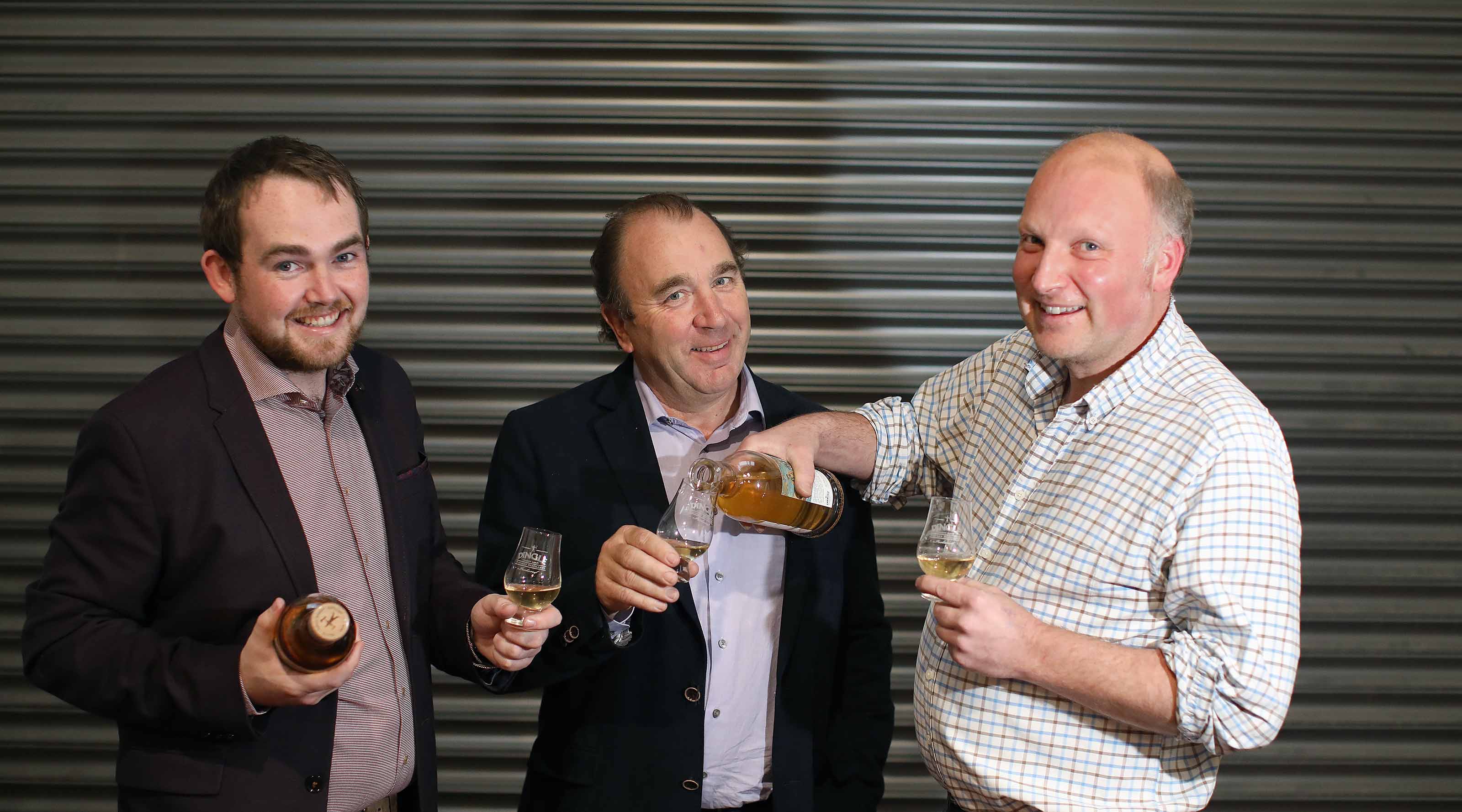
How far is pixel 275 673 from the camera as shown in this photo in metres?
1.78

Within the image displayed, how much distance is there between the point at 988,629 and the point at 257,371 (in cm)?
142

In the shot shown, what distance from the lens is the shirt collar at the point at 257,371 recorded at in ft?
6.77

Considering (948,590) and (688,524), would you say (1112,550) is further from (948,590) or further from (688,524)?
(688,524)

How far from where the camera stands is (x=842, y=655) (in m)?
2.46

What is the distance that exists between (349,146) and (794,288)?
1.54m

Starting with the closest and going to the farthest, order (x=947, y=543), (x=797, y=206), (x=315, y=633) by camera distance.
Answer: (x=315, y=633), (x=947, y=543), (x=797, y=206)

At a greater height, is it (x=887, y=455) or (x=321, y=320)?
(x=321, y=320)

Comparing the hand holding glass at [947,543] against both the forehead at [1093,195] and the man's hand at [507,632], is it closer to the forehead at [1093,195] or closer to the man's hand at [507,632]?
the forehead at [1093,195]

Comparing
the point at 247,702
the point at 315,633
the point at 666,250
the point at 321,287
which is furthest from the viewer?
the point at 666,250

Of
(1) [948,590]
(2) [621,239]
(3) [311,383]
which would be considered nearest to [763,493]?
(1) [948,590]

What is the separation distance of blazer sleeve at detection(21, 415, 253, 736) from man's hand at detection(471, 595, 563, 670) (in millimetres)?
437

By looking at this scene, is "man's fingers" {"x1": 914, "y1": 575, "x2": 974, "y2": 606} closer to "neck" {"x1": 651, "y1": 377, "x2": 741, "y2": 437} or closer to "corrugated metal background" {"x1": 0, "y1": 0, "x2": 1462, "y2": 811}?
"neck" {"x1": 651, "y1": 377, "x2": 741, "y2": 437}

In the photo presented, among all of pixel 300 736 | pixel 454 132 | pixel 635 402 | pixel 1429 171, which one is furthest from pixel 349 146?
pixel 1429 171

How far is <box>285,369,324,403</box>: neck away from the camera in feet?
6.92
